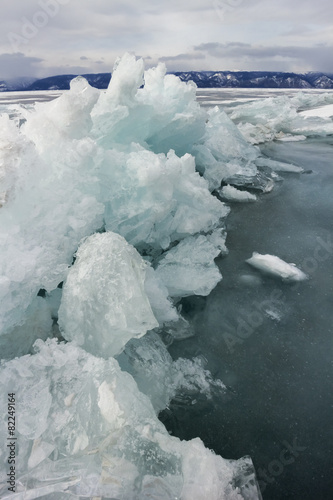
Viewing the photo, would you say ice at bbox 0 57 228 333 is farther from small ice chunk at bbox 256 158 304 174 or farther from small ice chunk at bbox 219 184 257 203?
small ice chunk at bbox 256 158 304 174

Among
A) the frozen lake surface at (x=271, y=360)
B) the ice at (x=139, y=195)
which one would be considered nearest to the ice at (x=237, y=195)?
the frozen lake surface at (x=271, y=360)

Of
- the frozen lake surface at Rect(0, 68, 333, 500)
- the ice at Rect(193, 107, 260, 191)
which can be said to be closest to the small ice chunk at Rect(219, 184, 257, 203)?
the ice at Rect(193, 107, 260, 191)

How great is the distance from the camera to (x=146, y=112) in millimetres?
4332

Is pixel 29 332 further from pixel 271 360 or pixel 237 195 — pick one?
pixel 237 195

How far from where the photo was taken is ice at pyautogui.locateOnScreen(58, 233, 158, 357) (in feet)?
6.73

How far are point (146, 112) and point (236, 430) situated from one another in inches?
148

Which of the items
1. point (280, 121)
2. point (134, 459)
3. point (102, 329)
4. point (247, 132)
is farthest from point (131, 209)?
point (280, 121)

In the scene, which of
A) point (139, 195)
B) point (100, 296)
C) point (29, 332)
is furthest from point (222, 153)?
point (29, 332)

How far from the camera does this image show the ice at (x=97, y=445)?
1.37m

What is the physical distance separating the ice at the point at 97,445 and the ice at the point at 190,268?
123 cm

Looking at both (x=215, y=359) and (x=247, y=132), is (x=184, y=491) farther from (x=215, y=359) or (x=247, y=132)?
(x=247, y=132)

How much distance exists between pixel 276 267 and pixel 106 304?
1.85m

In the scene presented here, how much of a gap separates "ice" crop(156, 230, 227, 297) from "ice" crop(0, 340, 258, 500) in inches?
48.4

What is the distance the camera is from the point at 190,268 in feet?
10.4
